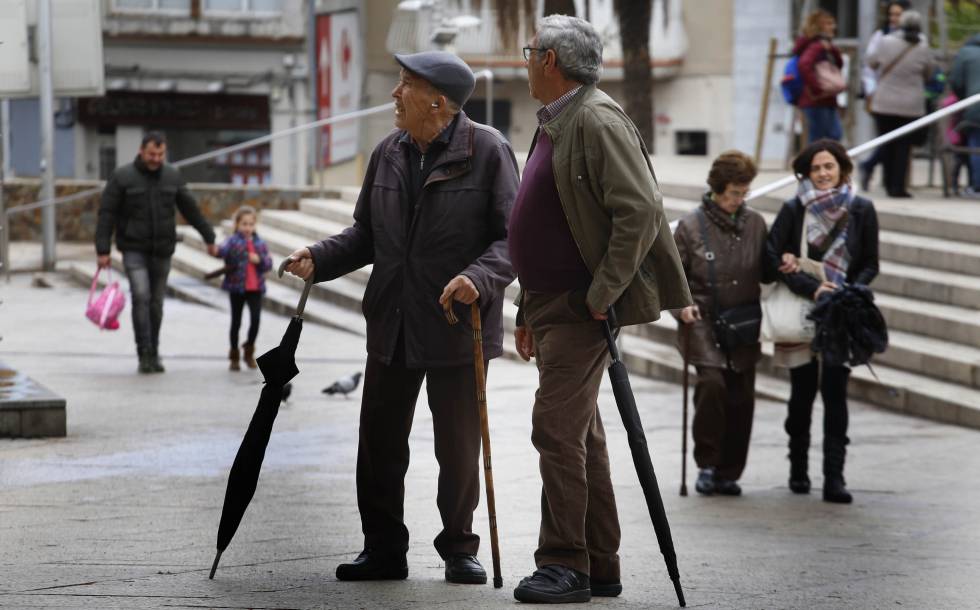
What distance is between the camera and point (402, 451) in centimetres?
604

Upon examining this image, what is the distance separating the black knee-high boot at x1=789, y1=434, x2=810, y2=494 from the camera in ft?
28.2

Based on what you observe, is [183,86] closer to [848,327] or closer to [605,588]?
[848,327]

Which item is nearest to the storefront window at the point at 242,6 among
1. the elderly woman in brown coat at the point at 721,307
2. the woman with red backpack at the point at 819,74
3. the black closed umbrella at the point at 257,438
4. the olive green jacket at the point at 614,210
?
the woman with red backpack at the point at 819,74

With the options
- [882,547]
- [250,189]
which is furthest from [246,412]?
[250,189]

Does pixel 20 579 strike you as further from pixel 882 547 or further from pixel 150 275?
pixel 150 275

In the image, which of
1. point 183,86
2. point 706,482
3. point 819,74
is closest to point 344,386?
point 706,482

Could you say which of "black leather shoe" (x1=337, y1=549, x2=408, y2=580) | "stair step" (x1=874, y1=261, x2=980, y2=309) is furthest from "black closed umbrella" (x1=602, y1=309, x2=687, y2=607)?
"stair step" (x1=874, y1=261, x2=980, y2=309)

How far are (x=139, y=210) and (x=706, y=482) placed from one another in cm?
614

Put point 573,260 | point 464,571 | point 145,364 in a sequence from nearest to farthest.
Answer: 1. point 573,260
2. point 464,571
3. point 145,364

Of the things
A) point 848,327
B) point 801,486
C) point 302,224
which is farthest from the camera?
point 302,224

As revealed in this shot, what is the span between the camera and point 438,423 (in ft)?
19.7

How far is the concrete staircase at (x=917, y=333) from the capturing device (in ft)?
36.7

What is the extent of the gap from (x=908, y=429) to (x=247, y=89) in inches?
946

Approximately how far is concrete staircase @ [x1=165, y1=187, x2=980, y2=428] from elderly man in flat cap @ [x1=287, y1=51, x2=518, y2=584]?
198 inches
